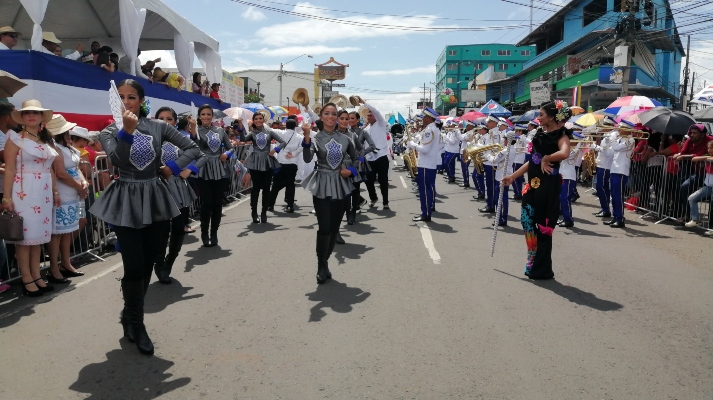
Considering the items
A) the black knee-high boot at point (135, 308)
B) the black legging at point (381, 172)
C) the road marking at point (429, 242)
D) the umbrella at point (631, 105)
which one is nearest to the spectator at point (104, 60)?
the black legging at point (381, 172)

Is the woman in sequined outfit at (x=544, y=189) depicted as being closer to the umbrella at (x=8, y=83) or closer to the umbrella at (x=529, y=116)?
Answer: the umbrella at (x=8, y=83)

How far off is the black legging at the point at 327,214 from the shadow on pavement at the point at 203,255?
71.6 inches

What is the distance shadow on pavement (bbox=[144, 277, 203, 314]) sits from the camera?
5.28 meters

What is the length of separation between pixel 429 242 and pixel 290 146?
3.32m

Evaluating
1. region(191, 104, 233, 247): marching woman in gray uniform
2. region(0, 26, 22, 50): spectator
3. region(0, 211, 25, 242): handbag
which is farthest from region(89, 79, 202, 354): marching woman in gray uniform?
region(0, 26, 22, 50): spectator

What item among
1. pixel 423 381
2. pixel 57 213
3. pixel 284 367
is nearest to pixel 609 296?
pixel 423 381

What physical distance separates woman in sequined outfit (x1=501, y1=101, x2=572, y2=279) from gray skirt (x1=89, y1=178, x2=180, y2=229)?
158 inches

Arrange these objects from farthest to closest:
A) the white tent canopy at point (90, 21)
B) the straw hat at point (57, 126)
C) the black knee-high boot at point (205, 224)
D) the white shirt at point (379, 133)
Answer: the white tent canopy at point (90, 21) < the white shirt at point (379, 133) < the black knee-high boot at point (205, 224) < the straw hat at point (57, 126)

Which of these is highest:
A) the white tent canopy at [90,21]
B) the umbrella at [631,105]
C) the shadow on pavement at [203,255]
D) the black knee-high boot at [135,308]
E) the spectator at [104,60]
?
the white tent canopy at [90,21]

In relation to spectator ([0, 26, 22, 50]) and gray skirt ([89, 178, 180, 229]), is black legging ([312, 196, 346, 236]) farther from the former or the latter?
spectator ([0, 26, 22, 50])

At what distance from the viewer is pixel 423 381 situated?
368 centimetres

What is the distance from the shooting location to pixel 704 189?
9.82 meters

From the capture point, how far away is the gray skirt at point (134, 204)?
4.10 metres

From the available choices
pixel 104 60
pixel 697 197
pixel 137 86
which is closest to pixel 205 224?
pixel 137 86
